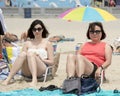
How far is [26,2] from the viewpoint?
33375 mm

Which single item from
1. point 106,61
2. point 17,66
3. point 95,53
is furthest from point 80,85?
point 17,66

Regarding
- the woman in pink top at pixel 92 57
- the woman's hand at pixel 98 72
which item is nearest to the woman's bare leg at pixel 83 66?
the woman in pink top at pixel 92 57

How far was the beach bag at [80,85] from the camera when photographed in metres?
5.45

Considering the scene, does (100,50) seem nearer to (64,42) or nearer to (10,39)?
(10,39)

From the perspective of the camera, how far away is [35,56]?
248 inches

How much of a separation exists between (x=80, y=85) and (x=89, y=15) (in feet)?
8.82

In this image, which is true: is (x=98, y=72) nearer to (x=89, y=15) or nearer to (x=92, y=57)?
(x=92, y=57)

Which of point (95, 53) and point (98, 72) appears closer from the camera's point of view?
point (98, 72)

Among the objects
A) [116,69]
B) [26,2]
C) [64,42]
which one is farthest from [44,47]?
[26,2]

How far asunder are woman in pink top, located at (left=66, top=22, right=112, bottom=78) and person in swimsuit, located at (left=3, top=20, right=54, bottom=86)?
20.8 inches

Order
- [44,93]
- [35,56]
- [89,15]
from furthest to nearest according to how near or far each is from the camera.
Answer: [89,15] < [35,56] < [44,93]

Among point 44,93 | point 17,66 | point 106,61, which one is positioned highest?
point 106,61

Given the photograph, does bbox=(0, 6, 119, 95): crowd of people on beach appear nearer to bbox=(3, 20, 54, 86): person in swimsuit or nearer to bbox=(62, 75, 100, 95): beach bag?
bbox=(3, 20, 54, 86): person in swimsuit

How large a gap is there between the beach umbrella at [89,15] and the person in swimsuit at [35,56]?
4.51 feet
